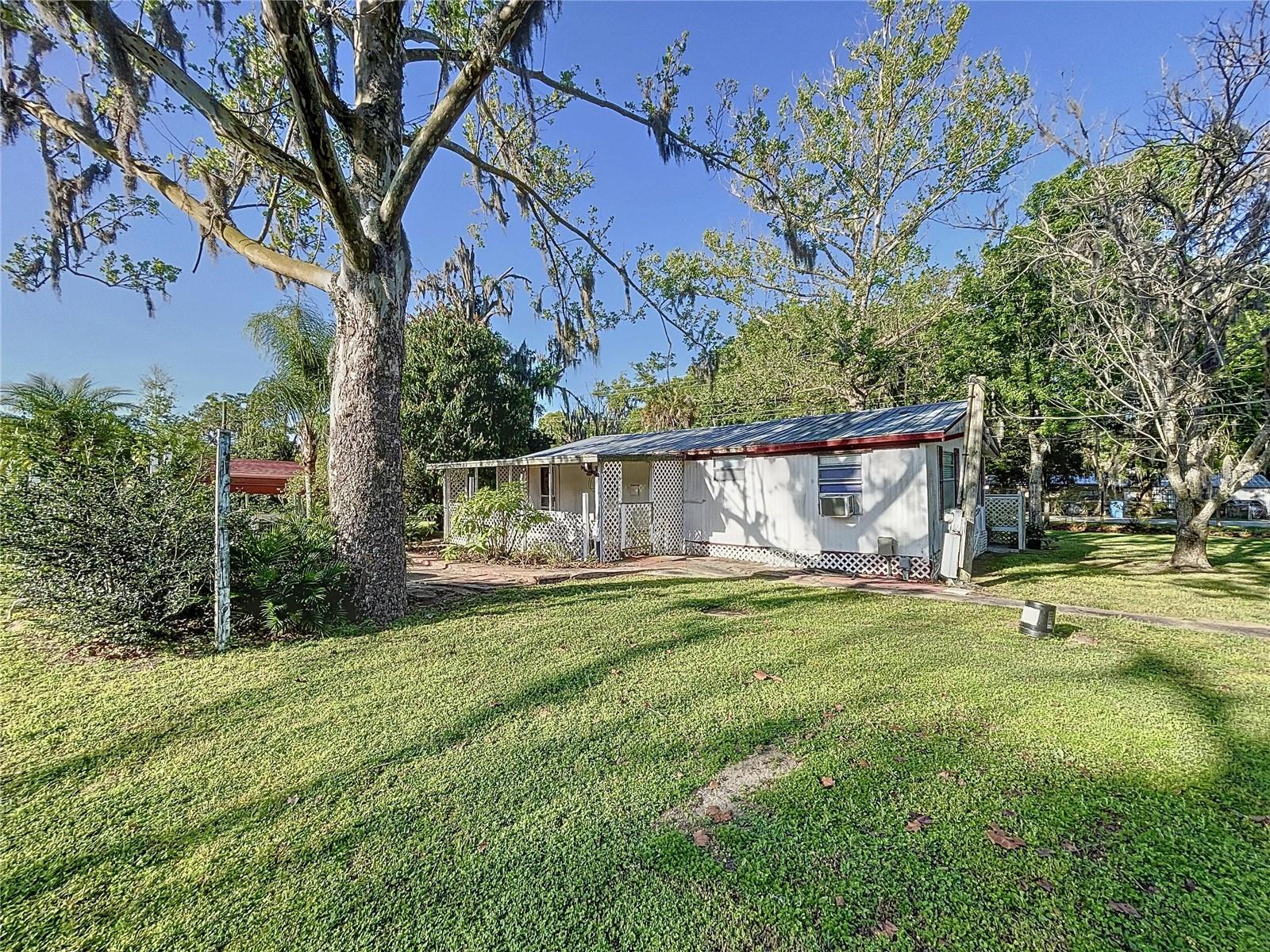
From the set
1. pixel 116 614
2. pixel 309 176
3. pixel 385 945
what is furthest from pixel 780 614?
pixel 309 176

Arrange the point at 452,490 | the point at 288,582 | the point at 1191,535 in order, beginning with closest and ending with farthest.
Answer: the point at 288,582 < the point at 1191,535 < the point at 452,490

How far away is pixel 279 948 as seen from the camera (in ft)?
6.05

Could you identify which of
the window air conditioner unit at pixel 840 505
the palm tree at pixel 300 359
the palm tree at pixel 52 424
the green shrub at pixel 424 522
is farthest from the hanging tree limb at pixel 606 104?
the palm tree at pixel 300 359

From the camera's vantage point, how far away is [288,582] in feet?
18.2

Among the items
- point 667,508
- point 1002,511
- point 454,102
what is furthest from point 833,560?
point 454,102

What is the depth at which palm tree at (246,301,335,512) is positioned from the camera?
54.4ft

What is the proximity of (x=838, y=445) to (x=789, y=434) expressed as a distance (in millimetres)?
1728

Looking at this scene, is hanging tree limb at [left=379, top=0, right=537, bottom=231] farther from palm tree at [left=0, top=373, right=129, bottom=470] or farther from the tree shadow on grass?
the tree shadow on grass

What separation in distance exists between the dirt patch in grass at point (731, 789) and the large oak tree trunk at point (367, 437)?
15.8 ft

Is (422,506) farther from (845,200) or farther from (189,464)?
(845,200)

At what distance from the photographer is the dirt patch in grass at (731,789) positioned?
8.50ft

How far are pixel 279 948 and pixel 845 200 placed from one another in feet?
72.7

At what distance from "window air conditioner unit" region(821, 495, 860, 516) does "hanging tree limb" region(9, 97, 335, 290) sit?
8.76 metres

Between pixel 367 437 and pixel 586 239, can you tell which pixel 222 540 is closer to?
pixel 367 437
